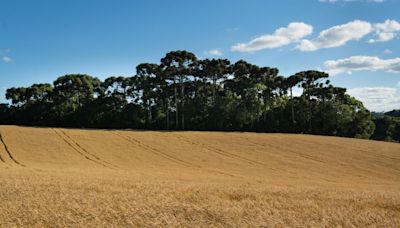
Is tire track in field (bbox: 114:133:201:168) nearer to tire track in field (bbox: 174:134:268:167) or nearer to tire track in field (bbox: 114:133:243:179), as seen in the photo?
tire track in field (bbox: 114:133:243:179)

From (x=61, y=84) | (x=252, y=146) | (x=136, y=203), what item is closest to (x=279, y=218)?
(x=136, y=203)

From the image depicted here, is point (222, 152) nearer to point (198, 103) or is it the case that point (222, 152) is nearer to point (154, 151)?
point (154, 151)

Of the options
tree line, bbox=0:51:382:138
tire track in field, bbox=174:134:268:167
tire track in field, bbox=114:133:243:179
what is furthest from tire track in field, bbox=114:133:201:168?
tree line, bbox=0:51:382:138

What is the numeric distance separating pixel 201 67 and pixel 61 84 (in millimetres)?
33766

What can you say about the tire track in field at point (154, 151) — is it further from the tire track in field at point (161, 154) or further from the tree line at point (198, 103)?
the tree line at point (198, 103)

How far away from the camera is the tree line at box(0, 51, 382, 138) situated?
79.1 meters

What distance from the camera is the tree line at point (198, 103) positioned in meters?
79.1

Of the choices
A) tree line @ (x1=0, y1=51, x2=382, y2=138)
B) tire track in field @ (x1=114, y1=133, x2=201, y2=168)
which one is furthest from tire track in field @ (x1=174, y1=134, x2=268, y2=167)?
tree line @ (x1=0, y1=51, x2=382, y2=138)

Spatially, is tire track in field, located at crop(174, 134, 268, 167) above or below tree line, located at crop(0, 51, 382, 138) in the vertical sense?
below

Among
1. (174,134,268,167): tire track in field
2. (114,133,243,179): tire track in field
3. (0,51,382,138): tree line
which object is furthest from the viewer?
(0,51,382,138): tree line

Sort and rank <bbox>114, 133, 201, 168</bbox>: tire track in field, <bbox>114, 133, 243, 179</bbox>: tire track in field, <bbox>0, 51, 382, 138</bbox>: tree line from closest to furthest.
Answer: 1. <bbox>114, 133, 243, 179</bbox>: tire track in field
2. <bbox>114, 133, 201, 168</bbox>: tire track in field
3. <bbox>0, 51, 382, 138</bbox>: tree line

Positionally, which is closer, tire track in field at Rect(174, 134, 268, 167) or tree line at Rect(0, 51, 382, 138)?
tire track in field at Rect(174, 134, 268, 167)

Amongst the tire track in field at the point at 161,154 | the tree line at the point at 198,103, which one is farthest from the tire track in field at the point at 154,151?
the tree line at the point at 198,103

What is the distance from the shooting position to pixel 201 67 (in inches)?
3420
